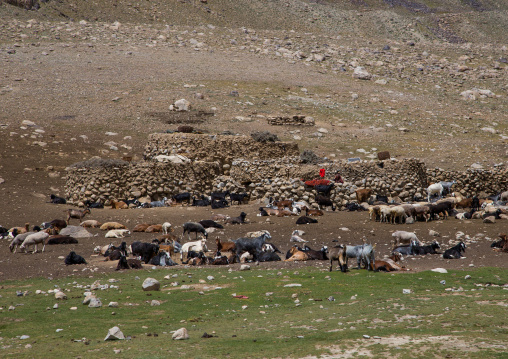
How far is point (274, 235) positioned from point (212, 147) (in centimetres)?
1017

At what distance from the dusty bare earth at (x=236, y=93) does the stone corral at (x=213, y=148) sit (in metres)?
3.50

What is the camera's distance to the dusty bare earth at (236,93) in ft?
68.9

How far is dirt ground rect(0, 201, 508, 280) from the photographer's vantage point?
A: 46.5 ft

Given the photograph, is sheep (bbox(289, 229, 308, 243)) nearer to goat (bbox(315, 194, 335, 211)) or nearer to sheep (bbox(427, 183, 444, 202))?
goat (bbox(315, 194, 335, 211))

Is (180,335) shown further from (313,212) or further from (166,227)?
(313,212)

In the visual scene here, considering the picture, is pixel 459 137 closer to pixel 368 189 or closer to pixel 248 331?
pixel 368 189

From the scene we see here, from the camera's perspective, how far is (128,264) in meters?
14.2

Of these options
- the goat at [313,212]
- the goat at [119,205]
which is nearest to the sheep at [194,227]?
the goat at [313,212]

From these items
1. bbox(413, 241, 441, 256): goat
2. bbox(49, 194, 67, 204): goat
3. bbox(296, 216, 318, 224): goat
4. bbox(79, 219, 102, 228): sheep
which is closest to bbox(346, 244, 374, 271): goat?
bbox(413, 241, 441, 256): goat

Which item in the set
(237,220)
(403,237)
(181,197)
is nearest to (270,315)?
(403,237)

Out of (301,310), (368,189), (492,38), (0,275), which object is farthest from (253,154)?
(492,38)

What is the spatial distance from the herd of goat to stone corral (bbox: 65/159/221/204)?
67 centimetres

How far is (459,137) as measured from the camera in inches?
1508

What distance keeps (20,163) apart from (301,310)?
2209 cm
